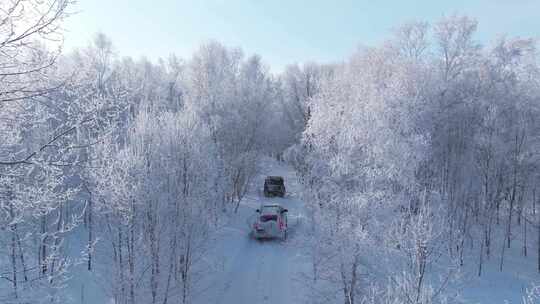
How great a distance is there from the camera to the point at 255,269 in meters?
16.0

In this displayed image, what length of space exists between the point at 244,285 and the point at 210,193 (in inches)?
152

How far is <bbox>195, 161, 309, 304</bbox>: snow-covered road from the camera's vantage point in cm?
1386

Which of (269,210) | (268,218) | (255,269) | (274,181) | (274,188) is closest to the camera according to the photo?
(255,269)

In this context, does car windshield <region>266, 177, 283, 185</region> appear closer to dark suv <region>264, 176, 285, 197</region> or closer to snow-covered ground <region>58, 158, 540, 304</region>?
dark suv <region>264, 176, 285, 197</region>

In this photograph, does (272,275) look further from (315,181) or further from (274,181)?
(274,181)

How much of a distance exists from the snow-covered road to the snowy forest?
0.16 metres

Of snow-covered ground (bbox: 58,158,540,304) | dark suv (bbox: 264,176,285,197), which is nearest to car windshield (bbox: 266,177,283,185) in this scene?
dark suv (bbox: 264,176,285,197)

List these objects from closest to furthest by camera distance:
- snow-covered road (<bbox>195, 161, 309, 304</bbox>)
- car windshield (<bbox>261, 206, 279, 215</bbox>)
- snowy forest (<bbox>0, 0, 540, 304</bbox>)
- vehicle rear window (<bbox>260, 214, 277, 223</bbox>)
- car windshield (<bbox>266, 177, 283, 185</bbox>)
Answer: snowy forest (<bbox>0, 0, 540, 304</bbox>) < snow-covered road (<bbox>195, 161, 309, 304</bbox>) < vehicle rear window (<bbox>260, 214, 277, 223</bbox>) < car windshield (<bbox>261, 206, 279, 215</bbox>) < car windshield (<bbox>266, 177, 283, 185</bbox>)

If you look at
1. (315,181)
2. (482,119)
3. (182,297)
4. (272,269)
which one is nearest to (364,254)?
(315,181)

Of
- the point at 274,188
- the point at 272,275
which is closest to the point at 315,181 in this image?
the point at 272,275

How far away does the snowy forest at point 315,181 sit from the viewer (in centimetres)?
509

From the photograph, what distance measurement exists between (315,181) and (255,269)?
15.5 feet

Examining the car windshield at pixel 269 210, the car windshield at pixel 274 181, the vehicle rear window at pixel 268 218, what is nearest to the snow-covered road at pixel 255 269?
the vehicle rear window at pixel 268 218

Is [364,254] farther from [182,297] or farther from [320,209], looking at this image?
[182,297]
